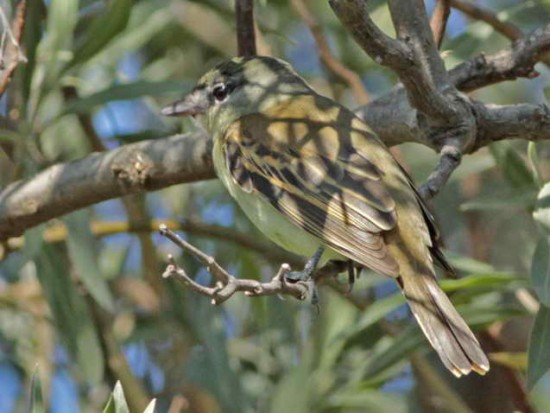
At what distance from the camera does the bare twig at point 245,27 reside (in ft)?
13.3

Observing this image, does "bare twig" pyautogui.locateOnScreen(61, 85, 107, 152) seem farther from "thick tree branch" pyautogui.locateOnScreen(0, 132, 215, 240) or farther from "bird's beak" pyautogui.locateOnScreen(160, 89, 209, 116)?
"thick tree branch" pyautogui.locateOnScreen(0, 132, 215, 240)

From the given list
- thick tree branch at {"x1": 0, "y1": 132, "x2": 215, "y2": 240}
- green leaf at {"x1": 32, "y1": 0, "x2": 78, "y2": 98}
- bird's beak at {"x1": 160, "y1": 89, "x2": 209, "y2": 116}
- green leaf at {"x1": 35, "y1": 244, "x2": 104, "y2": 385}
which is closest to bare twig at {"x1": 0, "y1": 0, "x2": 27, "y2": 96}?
green leaf at {"x1": 32, "y1": 0, "x2": 78, "y2": 98}

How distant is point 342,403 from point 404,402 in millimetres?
493

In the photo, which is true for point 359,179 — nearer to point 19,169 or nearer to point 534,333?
point 534,333

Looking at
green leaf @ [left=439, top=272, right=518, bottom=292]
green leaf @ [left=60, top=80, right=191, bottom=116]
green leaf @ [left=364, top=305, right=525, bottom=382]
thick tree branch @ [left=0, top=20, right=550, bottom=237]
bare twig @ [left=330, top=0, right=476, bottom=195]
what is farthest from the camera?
green leaf @ [left=60, top=80, right=191, bottom=116]

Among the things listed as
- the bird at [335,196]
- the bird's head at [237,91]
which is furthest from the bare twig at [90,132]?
the bird at [335,196]

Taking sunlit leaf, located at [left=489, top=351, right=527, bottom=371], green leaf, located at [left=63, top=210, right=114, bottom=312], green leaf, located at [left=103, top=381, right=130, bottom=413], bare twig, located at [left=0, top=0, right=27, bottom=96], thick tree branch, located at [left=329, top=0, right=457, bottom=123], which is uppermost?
thick tree branch, located at [left=329, top=0, right=457, bottom=123]

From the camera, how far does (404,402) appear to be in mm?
5176

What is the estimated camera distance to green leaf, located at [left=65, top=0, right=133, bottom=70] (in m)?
4.52

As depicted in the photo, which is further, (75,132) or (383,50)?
(75,132)

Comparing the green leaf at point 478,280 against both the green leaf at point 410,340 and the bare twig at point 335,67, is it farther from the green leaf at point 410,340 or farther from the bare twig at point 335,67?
the bare twig at point 335,67

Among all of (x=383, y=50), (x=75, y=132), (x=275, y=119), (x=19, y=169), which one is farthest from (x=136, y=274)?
(x=383, y=50)

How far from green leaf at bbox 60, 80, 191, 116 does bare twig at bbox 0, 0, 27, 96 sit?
1.35 feet

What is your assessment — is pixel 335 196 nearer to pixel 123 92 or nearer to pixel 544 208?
pixel 544 208
